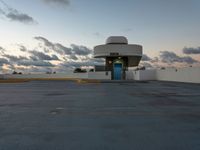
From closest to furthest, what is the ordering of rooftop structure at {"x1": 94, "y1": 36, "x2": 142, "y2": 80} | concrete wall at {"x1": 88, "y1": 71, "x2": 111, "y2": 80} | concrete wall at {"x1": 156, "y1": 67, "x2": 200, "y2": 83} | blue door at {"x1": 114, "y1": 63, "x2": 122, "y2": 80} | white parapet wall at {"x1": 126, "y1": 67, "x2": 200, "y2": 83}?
concrete wall at {"x1": 156, "y1": 67, "x2": 200, "y2": 83}, white parapet wall at {"x1": 126, "y1": 67, "x2": 200, "y2": 83}, rooftop structure at {"x1": 94, "y1": 36, "x2": 142, "y2": 80}, blue door at {"x1": 114, "y1": 63, "x2": 122, "y2": 80}, concrete wall at {"x1": 88, "y1": 71, "x2": 111, "y2": 80}

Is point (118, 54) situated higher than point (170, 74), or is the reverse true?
point (118, 54)

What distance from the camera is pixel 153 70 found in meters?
43.2

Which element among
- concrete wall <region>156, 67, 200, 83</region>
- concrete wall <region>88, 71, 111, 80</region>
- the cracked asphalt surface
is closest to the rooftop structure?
concrete wall <region>88, 71, 111, 80</region>

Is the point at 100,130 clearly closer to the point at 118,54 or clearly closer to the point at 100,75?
the point at 118,54

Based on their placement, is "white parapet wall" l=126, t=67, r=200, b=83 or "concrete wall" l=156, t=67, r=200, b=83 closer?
"concrete wall" l=156, t=67, r=200, b=83

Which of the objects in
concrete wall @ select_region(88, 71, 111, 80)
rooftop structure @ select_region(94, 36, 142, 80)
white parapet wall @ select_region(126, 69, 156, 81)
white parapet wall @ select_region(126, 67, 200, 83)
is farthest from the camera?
concrete wall @ select_region(88, 71, 111, 80)

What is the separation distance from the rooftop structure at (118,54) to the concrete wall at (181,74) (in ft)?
16.5

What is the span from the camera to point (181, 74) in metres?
32.8

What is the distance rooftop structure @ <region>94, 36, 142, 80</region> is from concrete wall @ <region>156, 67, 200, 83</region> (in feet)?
16.5

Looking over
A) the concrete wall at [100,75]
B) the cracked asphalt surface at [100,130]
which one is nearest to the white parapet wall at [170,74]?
the concrete wall at [100,75]

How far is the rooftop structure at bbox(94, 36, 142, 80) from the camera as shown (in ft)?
135

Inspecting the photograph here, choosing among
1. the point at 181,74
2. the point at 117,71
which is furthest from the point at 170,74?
the point at 117,71

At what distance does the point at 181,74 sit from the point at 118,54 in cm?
1144

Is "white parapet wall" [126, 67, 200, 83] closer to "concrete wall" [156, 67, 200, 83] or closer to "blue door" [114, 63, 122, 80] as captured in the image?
"concrete wall" [156, 67, 200, 83]
